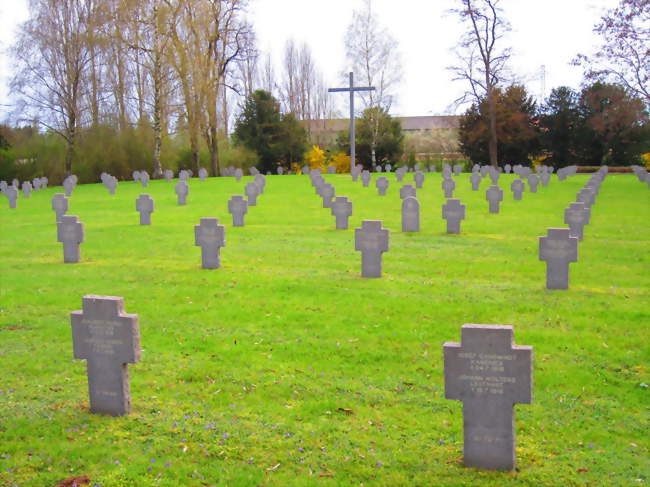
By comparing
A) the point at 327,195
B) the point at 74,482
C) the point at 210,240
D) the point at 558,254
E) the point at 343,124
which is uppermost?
the point at 343,124

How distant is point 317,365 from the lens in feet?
22.4

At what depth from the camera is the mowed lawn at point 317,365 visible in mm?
4801

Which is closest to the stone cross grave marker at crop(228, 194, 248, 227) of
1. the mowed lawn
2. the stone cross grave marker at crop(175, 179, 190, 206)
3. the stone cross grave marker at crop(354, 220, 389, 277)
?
the mowed lawn

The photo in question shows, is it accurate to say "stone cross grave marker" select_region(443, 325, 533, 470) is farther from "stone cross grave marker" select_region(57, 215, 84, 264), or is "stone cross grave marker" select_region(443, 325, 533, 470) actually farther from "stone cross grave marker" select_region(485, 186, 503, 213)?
"stone cross grave marker" select_region(485, 186, 503, 213)

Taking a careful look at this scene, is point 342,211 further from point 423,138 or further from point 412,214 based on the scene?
point 423,138

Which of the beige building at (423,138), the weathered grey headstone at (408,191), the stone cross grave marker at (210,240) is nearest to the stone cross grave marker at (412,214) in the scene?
the stone cross grave marker at (210,240)

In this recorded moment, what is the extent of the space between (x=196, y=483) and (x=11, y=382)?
2.78 meters

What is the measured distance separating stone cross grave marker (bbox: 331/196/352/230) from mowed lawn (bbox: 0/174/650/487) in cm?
A: 262

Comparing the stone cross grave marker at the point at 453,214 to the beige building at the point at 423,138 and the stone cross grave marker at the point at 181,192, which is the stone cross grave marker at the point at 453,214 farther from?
the beige building at the point at 423,138

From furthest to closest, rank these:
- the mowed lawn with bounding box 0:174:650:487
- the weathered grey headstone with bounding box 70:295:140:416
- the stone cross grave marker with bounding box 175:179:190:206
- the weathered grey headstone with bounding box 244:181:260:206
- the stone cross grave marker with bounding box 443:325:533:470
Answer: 1. the stone cross grave marker with bounding box 175:179:190:206
2. the weathered grey headstone with bounding box 244:181:260:206
3. the weathered grey headstone with bounding box 70:295:140:416
4. the mowed lawn with bounding box 0:174:650:487
5. the stone cross grave marker with bounding box 443:325:533:470

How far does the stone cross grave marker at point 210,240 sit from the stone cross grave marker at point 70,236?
2461 millimetres

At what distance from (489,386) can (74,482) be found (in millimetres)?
2743

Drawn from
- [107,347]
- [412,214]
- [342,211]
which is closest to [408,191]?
[342,211]

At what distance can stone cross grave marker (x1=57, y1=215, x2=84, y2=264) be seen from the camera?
512 inches
